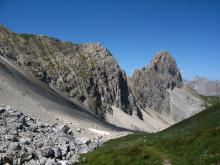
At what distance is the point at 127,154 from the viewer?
49.8 m

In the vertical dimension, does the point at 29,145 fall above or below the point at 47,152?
above

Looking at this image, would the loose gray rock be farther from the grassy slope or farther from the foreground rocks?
the grassy slope

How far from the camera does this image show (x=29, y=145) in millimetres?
57938

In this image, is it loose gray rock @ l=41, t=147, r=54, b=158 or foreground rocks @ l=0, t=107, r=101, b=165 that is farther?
loose gray rock @ l=41, t=147, r=54, b=158

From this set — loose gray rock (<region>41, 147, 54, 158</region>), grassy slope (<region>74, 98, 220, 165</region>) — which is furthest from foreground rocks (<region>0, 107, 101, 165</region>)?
grassy slope (<region>74, 98, 220, 165</region>)

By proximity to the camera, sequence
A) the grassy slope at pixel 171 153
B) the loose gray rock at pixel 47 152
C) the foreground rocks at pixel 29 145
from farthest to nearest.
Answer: the loose gray rock at pixel 47 152
the foreground rocks at pixel 29 145
the grassy slope at pixel 171 153

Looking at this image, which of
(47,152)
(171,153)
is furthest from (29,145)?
(171,153)

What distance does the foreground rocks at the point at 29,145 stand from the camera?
2050 inches

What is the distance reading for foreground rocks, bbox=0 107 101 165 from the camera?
5206 cm

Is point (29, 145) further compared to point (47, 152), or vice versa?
point (29, 145)

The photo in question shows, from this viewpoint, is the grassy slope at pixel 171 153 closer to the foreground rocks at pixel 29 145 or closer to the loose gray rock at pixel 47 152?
the foreground rocks at pixel 29 145

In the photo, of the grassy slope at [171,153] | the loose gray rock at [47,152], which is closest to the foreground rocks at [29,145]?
the loose gray rock at [47,152]

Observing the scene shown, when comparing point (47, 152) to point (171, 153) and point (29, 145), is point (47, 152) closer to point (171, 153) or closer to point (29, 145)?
point (29, 145)

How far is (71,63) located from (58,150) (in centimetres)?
14481
